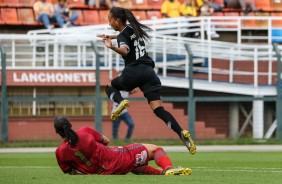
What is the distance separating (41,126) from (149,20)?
4.79 metres

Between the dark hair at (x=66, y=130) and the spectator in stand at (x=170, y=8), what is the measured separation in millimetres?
17636

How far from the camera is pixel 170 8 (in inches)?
1225

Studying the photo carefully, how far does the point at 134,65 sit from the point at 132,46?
0.33 metres

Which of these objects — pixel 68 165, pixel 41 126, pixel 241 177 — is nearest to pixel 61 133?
pixel 68 165

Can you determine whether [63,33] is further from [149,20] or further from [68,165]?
[68,165]

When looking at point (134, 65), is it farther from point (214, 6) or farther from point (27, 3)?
point (214, 6)

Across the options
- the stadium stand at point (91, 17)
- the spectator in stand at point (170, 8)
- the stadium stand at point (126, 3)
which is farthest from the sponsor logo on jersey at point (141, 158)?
the stadium stand at point (126, 3)

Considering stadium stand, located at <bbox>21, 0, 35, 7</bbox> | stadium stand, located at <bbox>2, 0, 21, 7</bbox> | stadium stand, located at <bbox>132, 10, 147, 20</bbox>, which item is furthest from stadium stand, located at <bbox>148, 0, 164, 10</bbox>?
stadium stand, located at <bbox>2, 0, 21, 7</bbox>

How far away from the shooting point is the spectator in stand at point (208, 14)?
29.9 meters

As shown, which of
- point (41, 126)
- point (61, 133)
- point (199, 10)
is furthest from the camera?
point (199, 10)

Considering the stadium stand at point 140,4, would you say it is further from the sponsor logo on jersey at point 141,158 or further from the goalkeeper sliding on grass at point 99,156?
the sponsor logo on jersey at point 141,158

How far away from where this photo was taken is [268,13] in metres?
33.2

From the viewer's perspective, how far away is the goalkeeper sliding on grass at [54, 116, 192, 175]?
44.4 ft

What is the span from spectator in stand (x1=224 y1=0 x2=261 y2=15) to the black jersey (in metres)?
16.8
